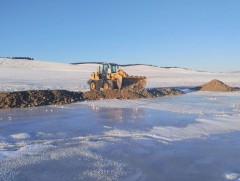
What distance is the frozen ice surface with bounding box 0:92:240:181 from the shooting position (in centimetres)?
605

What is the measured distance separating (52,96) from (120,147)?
1074 centimetres

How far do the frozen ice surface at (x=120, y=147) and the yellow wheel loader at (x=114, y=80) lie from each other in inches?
386

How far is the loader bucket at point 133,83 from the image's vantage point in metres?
23.0

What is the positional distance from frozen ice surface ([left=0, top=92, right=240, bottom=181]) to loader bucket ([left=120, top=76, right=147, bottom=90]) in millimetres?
9908

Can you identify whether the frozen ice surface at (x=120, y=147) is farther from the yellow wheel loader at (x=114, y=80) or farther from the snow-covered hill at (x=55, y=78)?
the snow-covered hill at (x=55, y=78)

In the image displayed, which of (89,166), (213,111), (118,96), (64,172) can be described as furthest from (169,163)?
(118,96)

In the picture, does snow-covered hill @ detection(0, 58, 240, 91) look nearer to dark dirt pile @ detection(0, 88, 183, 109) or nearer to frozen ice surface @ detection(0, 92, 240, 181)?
dark dirt pile @ detection(0, 88, 183, 109)

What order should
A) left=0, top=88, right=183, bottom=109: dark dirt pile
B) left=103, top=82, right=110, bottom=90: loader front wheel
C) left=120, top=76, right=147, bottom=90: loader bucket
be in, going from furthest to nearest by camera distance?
Answer: left=103, top=82, right=110, bottom=90: loader front wheel < left=120, top=76, right=147, bottom=90: loader bucket < left=0, top=88, right=183, bottom=109: dark dirt pile

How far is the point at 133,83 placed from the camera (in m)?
23.4

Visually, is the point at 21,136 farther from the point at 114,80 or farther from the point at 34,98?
the point at 114,80

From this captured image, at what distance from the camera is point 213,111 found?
14.3 meters

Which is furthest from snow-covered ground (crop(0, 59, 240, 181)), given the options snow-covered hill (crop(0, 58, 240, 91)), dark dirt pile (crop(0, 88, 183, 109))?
snow-covered hill (crop(0, 58, 240, 91))

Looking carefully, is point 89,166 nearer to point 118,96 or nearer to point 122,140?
point 122,140

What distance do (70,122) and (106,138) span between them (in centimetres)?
285
